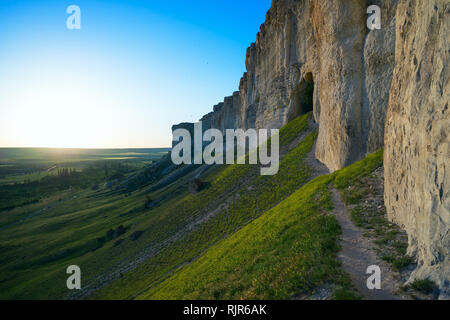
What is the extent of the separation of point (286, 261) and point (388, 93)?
16118 mm

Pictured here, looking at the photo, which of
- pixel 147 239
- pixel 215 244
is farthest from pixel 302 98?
pixel 147 239

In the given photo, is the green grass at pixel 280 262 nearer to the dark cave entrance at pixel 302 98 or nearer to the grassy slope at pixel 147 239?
the grassy slope at pixel 147 239

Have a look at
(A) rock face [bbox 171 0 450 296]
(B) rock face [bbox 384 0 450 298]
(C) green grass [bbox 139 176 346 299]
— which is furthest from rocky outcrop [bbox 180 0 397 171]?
(B) rock face [bbox 384 0 450 298]

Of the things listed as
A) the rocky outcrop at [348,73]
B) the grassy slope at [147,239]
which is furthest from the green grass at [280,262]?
the grassy slope at [147,239]

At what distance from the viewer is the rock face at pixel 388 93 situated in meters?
6.41

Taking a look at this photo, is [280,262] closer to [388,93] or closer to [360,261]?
[360,261]

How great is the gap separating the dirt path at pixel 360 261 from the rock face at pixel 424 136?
2.77 ft

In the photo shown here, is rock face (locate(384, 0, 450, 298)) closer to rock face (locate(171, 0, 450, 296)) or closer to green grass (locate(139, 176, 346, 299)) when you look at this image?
rock face (locate(171, 0, 450, 296))

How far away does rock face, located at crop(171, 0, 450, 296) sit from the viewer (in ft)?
21.0

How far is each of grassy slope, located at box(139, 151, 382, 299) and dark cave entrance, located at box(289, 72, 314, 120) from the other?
2783 cm
